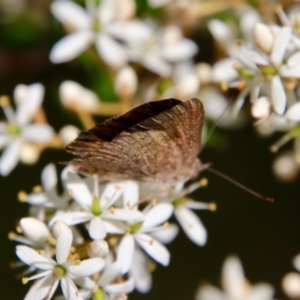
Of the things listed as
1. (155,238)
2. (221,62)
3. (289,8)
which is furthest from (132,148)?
(289,8)

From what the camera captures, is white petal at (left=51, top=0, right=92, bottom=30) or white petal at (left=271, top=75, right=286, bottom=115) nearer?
white petal at (left=271, top=75, right=286, bottom=115)

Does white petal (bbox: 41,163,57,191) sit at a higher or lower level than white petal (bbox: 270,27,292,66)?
lower

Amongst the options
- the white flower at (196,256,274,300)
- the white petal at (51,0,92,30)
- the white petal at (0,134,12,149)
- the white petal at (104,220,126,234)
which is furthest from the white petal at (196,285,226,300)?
the white petal at (51,0,92,30)

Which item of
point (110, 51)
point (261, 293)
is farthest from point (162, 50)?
point (261, 293)

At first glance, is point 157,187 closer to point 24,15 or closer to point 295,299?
point 295,299

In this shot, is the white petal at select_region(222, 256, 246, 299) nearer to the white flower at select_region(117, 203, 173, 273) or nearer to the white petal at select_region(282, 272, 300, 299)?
the white petal at select_region(282, 272, 300, 299)

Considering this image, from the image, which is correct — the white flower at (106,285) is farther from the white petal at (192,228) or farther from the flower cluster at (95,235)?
the white petal at (192,228)

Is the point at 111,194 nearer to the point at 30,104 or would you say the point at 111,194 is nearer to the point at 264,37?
the point at 30,104

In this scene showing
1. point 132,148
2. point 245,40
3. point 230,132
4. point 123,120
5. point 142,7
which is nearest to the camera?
point 123,120
